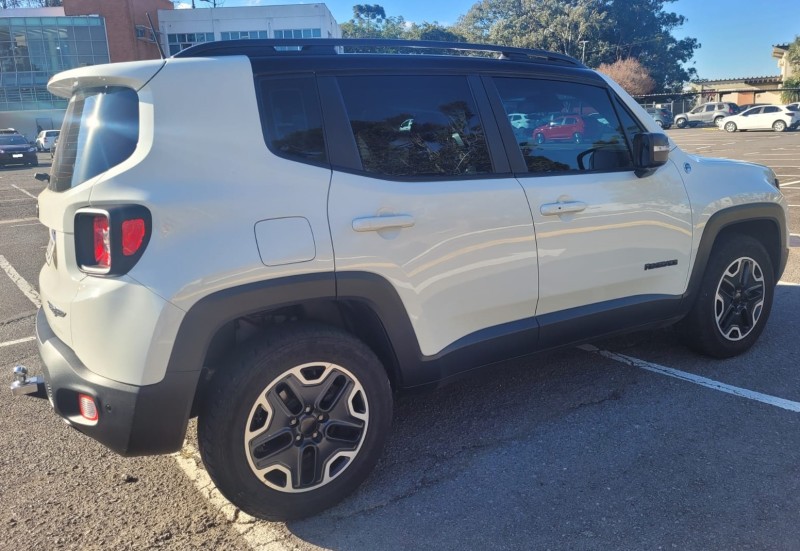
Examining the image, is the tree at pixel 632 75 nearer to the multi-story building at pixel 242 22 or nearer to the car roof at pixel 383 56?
the multi-story building at pixel 242 22

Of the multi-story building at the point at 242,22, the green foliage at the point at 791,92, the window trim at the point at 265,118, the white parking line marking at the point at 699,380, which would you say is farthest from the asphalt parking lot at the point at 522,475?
the green foliage at the point at 791,92

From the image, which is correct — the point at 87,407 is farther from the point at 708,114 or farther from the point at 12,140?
the point at 708,114

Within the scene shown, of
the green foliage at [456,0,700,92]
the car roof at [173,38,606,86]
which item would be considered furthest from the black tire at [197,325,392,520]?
the green foliage at [456,0,700,92]

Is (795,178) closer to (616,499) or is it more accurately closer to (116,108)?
(616,499)

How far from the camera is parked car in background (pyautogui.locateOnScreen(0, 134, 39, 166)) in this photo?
29016 mm

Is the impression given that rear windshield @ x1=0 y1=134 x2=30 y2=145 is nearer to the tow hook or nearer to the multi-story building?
the multi-story building

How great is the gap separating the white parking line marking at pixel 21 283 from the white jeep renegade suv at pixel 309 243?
3842 millimetres

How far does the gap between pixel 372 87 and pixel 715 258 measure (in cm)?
254

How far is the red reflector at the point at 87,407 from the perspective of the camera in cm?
233

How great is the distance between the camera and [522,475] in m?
2.93

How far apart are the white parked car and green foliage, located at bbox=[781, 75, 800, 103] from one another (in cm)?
1861

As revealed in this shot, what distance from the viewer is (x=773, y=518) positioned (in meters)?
2.55

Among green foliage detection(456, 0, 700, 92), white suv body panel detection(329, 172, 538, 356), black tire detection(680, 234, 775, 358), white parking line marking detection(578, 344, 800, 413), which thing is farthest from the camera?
green foliage detection(456, 0, 700, 92)

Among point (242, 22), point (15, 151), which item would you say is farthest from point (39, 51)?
point (15, 151)
